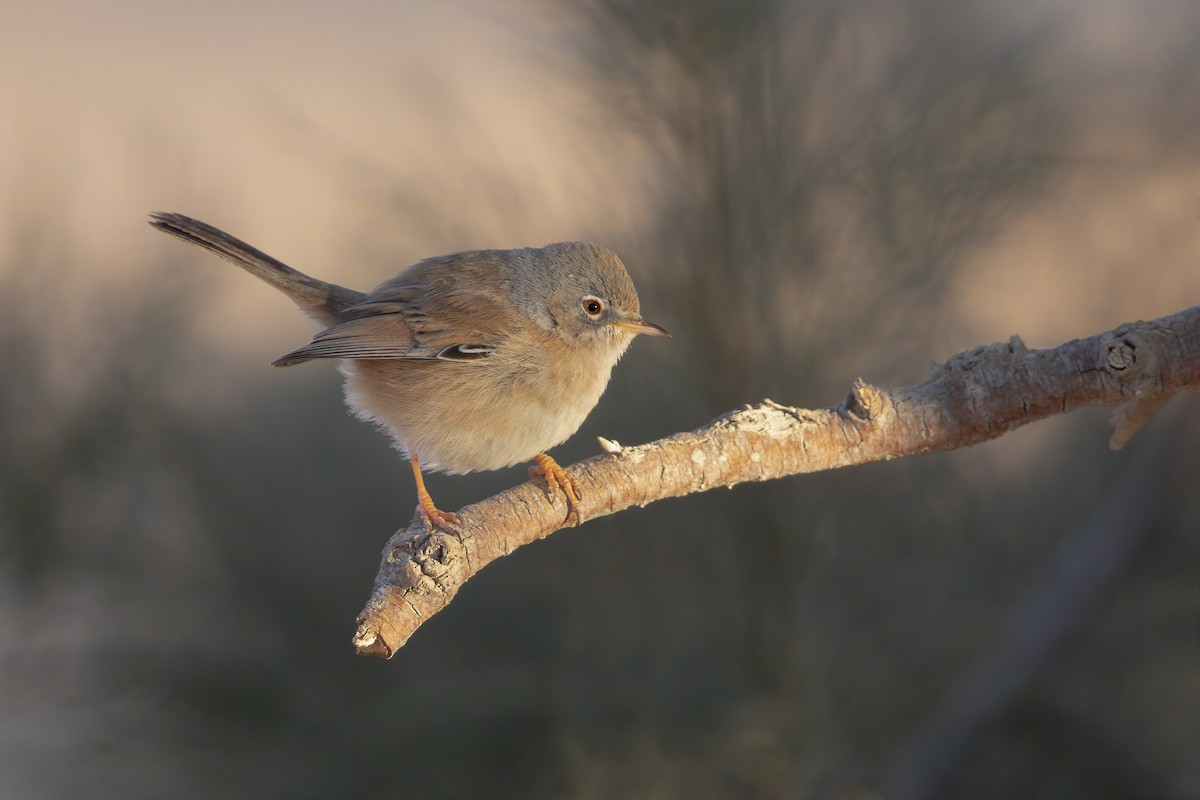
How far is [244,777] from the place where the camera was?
2.41 metres

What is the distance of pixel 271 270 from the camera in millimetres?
Answer: 1986

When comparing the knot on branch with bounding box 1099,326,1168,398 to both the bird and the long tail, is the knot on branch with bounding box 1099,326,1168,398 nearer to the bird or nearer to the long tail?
the bird

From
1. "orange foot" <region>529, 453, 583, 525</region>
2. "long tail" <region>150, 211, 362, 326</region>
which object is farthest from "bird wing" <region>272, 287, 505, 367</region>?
"orange foot" <region>529, 453, 583, 525</region>

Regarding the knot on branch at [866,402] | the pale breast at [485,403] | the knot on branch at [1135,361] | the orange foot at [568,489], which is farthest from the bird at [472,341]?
the knot on branch at [1135,361]

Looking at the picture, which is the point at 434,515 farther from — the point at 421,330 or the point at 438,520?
the point at 421,330

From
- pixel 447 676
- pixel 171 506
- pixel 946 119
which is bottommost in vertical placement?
pixel 447 676

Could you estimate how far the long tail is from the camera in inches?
70.1

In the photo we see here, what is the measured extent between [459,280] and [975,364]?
1.02 metres

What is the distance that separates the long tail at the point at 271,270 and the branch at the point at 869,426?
70 centimetres

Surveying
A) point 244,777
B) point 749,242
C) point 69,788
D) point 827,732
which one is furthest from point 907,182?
point 69,788

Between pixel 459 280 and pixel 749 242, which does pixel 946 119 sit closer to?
pixel 749 242

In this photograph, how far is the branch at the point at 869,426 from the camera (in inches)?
55.8

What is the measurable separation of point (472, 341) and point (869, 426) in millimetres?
780

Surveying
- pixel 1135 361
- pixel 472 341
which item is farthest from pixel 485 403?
pixel 1135 361
